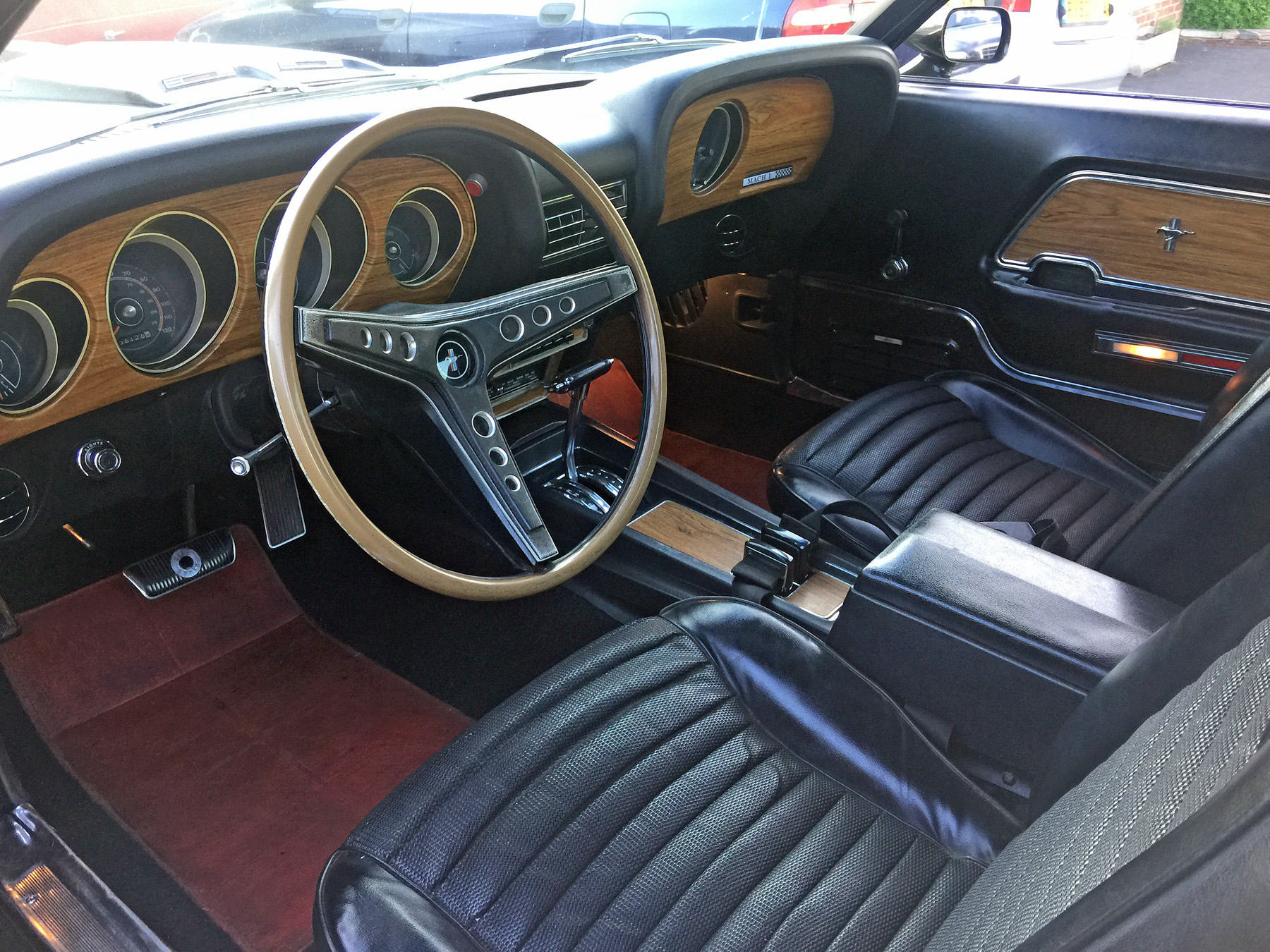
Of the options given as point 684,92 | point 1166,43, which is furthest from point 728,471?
point 1166,43

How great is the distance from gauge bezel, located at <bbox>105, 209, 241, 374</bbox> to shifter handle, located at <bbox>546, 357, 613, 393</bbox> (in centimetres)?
44

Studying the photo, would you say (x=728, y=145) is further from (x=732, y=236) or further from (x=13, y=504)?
(x=13, y=504)

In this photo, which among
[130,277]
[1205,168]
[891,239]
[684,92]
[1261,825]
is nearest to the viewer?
[1261,825]

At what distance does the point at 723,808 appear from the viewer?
1021 mm

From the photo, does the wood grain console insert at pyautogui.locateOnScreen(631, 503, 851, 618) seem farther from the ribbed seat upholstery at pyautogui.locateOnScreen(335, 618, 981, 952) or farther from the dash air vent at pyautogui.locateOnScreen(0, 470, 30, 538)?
the dash air vent at pyautogui.locateOnScreen(0, 470, 30, 538)

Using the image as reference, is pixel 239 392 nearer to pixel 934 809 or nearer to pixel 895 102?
pixel 934 809

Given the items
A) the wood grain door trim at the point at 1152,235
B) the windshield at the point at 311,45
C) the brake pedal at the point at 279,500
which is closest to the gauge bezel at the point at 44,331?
the windshield at the point at 311,45

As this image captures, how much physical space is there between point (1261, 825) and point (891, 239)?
1.97m

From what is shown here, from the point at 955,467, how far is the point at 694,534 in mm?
461

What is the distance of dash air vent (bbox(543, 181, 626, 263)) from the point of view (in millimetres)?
1517

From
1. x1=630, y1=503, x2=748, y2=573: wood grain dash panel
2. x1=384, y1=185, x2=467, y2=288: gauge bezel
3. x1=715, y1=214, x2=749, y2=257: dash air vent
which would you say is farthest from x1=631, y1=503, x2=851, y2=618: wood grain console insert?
x1=715, y1=214, x2=749, y2=257: dash air vent

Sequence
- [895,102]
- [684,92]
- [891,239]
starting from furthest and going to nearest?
[891,239]
[895,102]
[684,92]

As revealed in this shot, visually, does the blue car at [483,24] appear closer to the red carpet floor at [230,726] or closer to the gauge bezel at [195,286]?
the gauge bezel at [195,286]

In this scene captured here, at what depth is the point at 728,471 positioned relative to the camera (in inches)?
99.8
